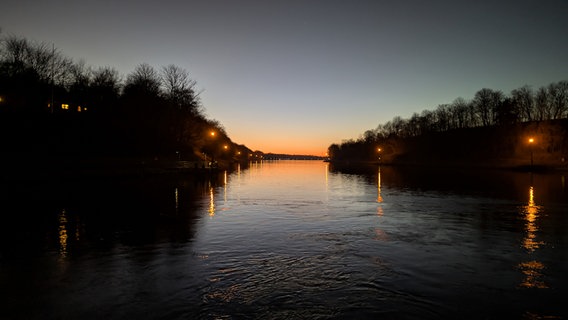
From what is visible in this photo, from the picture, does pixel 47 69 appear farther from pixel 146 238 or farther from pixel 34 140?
pixel 146 238

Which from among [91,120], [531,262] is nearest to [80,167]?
[91,120]

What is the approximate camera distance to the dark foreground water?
18.8 feet

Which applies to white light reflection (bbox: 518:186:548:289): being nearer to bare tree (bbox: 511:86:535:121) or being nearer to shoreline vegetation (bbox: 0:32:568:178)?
shoreline vegetation (bbox: 0:32:568:178)

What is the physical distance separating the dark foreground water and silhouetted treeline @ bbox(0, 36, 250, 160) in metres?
36.1

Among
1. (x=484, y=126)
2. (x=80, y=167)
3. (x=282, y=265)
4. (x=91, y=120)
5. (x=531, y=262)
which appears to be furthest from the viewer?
(x=484, y=126)

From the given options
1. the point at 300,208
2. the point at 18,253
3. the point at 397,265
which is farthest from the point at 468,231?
the point at 18,253

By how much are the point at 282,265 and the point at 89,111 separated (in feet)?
221

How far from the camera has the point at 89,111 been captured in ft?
207

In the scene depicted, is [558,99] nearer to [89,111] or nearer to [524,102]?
[524,102]

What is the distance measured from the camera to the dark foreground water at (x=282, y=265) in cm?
574

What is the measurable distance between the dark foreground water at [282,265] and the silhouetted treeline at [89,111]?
36.1 meters

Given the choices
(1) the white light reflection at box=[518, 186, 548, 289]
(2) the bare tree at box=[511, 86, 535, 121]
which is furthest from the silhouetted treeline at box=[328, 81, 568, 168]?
(1) the white light reflection at box=[518, 186, 548, 289]

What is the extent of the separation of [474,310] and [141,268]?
7.02 m

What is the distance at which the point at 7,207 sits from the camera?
17422mm
